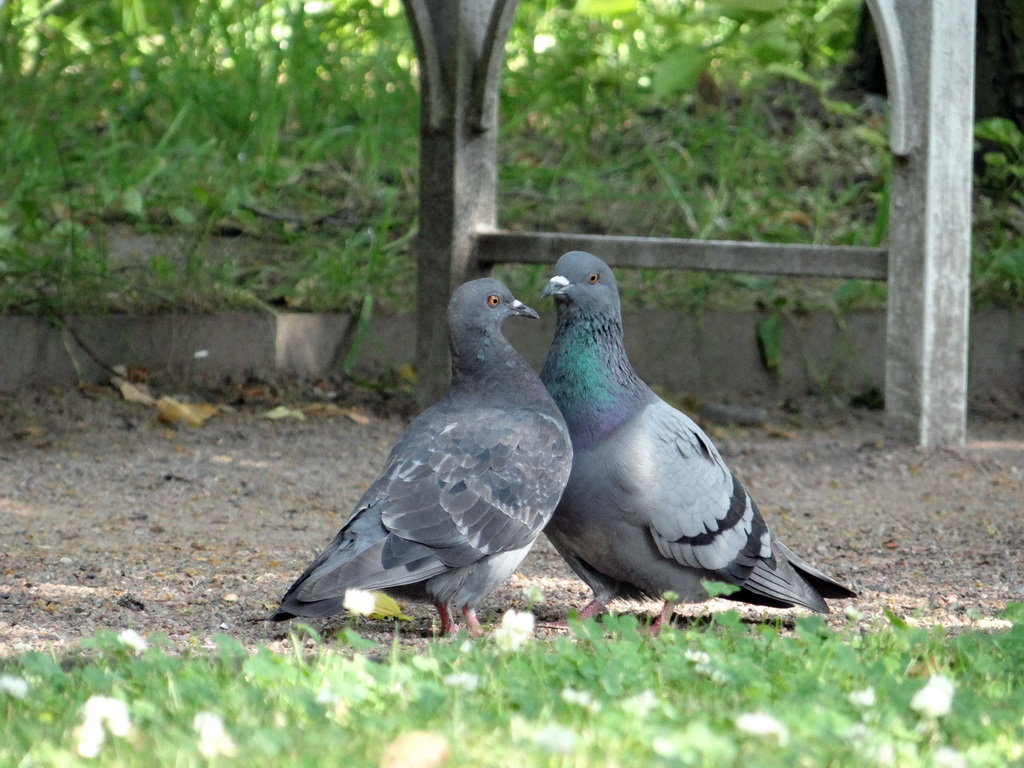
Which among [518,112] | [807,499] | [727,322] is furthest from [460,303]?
[518,112]

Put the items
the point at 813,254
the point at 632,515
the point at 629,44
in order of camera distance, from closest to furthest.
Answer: the point at 632,515 < the point at 813,254 < the point at 629,44

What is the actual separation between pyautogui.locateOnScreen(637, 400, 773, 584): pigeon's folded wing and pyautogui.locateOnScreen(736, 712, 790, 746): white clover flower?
1.11m

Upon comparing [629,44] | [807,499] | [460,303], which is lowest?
[807,499]

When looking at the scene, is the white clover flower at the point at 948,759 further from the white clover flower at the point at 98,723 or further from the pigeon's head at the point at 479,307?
the pigeon's head at the point at 479,307

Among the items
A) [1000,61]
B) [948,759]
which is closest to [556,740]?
[948,759]

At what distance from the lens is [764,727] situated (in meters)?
1.91

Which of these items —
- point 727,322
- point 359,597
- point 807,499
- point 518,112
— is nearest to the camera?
point 359,597

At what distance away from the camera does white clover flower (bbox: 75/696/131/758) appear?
1931 mm

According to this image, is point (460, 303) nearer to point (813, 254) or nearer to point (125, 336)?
point (813, 254)

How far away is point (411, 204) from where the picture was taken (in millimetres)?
6625

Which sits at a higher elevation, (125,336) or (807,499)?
(125,336)

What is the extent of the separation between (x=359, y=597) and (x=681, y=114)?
17.7 ft

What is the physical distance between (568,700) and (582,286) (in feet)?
4.51

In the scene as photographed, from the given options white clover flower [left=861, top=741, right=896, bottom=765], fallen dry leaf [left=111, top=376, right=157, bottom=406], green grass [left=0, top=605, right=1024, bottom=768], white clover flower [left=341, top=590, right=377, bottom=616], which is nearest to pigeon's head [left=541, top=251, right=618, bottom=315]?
green grass [left=0, top=605, right=1024, bottom=768]
